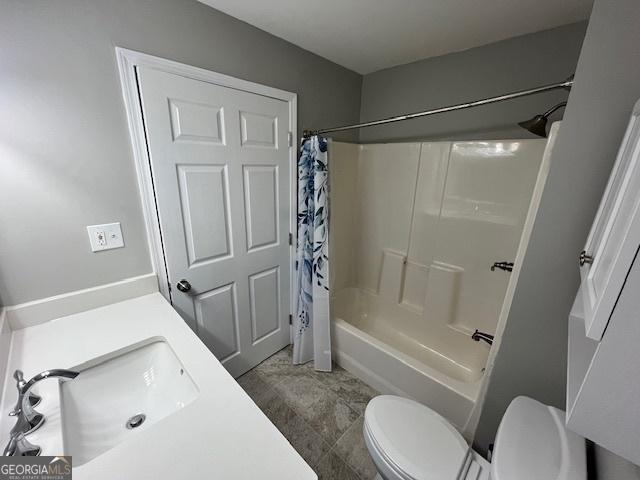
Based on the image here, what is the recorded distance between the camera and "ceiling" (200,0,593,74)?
116 cm

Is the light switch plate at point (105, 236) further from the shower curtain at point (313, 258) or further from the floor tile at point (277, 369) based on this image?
the floor tile at point (277, 369)

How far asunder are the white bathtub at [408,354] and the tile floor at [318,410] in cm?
19

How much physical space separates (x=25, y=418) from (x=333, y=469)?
1268mm

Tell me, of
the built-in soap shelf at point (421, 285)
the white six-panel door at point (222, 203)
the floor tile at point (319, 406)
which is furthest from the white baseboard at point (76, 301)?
the built-in soap shelf at point (421, 285)

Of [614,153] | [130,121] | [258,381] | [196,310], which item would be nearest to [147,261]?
[196,310]

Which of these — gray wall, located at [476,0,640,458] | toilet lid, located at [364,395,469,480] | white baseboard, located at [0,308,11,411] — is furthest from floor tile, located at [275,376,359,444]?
white baseboard, located at [0,308,11,411]

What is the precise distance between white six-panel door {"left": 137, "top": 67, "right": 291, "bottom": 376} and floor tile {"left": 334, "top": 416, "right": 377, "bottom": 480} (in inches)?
32.4

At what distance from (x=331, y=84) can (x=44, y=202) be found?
175cm

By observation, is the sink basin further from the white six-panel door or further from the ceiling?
the ceiling

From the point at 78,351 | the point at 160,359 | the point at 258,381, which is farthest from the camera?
the point at 258,381

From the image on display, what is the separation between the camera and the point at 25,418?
64 cm

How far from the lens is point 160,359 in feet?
3.30

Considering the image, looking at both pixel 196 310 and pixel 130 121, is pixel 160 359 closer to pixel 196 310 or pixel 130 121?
pixel 196 310

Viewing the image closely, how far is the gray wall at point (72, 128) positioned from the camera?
872mm
